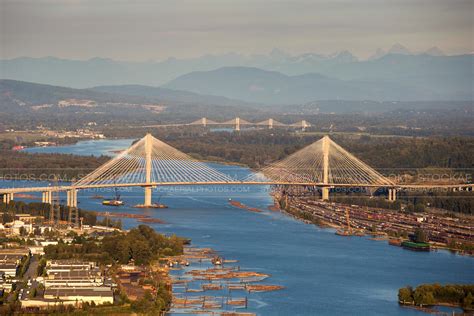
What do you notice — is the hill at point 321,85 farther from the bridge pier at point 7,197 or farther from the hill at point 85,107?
the bridge pier at point 7,197

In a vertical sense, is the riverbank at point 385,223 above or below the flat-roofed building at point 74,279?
above

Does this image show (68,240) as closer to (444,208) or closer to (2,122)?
(444,208)

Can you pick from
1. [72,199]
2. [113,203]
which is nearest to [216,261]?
[72,199]

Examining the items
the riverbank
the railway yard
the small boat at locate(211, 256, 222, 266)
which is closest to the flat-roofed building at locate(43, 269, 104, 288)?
the small boat at locate(211, 256, 222, 266)

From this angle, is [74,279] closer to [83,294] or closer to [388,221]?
[83,294]

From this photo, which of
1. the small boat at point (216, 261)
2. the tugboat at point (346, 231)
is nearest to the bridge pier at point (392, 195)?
the tugboat at point (346, 231)

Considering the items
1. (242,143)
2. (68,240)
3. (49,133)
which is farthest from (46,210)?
(49,133)
